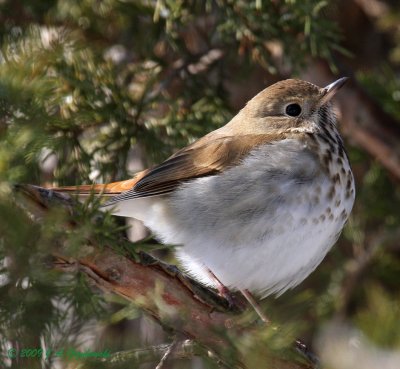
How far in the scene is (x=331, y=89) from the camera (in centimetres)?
→ 362

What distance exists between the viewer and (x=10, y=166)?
194 cm

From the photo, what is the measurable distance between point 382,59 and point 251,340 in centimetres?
307

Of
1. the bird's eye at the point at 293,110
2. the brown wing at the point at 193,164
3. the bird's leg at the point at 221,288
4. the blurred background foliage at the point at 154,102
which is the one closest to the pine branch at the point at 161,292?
the blurred background foliage at the point at 154,102

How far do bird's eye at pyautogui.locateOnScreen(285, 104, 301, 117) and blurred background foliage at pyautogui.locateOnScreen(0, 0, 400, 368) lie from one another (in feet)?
0.74

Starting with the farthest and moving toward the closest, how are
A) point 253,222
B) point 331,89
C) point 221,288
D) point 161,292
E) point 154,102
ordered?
point 154,102 < point 331,89 < point 221,288 < point 253,222 < point 161,292

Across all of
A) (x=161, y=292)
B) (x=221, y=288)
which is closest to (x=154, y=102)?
(x=221, y=288)

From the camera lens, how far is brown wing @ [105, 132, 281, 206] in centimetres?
341

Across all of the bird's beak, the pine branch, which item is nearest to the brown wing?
the bird's beak

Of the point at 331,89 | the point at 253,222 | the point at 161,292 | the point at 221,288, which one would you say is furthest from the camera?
the point at 331,89

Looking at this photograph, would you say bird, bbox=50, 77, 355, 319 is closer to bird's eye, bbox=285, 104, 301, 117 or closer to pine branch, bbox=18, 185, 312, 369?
A: bird's eye, bbox=285, 104, 301, 117

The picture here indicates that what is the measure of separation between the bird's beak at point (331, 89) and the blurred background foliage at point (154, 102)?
162 millimetres

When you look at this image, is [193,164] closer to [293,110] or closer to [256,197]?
[256,197]

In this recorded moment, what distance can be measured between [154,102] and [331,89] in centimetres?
88

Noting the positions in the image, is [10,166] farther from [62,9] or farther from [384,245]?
[384,245]
